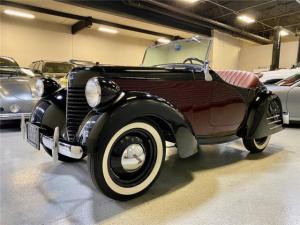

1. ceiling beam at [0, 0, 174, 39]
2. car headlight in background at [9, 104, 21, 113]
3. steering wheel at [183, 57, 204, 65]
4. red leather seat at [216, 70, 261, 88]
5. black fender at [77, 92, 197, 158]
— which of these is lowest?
car headlight in background at [9, 104, 21, 113]

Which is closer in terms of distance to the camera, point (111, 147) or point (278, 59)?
point (111, 147)

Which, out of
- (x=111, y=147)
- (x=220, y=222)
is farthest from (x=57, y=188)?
(x=220, y=222)

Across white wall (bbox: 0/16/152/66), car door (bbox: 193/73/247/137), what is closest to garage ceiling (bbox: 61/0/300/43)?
white wall (bbox: 0/16/152/66)

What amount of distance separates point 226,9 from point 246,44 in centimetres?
→ 589

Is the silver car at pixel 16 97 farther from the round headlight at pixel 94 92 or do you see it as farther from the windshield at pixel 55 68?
the windshield at pixel 55 68

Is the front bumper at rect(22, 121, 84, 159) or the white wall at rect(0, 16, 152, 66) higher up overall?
the white wall at rect(0, 16, 152, 66)

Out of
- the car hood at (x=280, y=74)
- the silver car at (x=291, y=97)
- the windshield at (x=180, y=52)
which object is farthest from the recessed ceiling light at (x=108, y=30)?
the windshield at (x=180, y=52)

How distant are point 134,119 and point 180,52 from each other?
4.31 ft

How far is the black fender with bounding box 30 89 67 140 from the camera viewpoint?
217 cm

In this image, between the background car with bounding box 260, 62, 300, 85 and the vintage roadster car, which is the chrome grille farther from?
the background car with bounding box 260, 62, 300, 85

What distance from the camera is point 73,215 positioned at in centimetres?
157

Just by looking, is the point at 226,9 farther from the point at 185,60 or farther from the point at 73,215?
the point at 73,215

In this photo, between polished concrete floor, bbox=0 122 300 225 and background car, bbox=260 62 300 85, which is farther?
background car, bbox=260 62 300 85

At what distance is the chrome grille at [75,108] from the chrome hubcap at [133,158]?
475 mm
